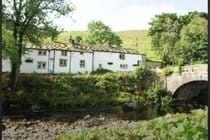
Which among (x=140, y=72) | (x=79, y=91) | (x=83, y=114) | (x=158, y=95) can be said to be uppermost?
(x=140, y=72)

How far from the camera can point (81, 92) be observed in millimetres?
25188

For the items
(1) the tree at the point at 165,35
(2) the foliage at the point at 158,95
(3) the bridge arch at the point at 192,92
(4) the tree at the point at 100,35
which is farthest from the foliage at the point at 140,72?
(4) the tree at the point at 100,35

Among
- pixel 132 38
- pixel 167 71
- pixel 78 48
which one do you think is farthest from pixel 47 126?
pixel 132 38

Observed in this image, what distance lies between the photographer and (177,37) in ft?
121

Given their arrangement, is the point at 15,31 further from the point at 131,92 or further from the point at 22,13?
the point at 131,92

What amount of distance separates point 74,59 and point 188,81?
1238 centimetres

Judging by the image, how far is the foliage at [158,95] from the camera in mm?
26812

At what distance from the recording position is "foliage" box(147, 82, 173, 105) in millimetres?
26812

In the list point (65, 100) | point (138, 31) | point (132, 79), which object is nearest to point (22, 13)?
point (65, 100)

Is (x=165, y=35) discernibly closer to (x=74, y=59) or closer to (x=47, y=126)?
(x=74, y=59)

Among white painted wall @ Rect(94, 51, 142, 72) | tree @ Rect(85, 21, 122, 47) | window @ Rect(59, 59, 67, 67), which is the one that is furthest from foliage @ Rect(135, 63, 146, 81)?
tree @ Rect(85, 21, 122, 47)

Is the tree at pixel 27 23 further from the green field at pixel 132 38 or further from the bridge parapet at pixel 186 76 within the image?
the green field at pixel 132 38

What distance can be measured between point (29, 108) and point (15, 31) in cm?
460

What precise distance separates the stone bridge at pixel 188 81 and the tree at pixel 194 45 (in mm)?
4032
